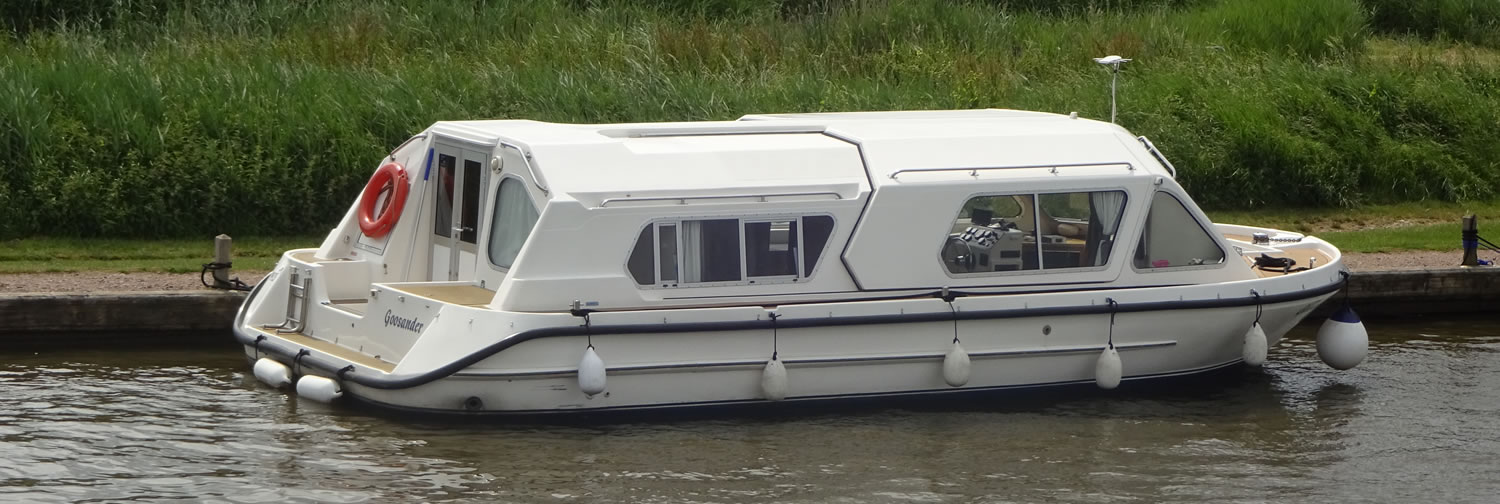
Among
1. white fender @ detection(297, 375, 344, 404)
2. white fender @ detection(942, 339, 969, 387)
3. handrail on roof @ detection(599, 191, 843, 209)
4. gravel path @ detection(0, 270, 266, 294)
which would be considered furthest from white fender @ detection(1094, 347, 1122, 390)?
gravel path @ detection(0, 270, 266, 294)

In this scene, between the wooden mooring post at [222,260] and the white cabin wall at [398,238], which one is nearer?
the white cabin wall at [398,238]

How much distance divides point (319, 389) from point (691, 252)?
2.40m

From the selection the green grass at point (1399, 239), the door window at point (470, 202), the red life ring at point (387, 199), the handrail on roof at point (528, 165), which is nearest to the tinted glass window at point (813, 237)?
the handrail on roof at point (528, 165)

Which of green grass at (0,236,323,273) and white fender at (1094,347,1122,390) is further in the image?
green grass at (0,236,323,273)

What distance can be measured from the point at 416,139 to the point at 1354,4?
17803mm

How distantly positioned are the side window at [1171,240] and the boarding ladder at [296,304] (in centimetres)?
546

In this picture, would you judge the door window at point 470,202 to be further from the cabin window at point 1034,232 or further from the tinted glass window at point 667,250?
the cabin window at point 1034,232

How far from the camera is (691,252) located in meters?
11.0

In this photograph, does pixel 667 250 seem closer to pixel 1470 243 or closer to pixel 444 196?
pixel 444 196

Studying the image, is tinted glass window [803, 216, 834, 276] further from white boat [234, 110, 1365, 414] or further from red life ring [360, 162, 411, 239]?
red life ring [360, 162, 411, 239]

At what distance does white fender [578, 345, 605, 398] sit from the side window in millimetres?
3648

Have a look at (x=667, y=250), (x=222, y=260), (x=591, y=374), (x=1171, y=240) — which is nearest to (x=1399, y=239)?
(x=1171, y=240)

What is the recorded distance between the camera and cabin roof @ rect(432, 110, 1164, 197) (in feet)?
36.1

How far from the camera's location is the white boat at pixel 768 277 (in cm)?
1061
